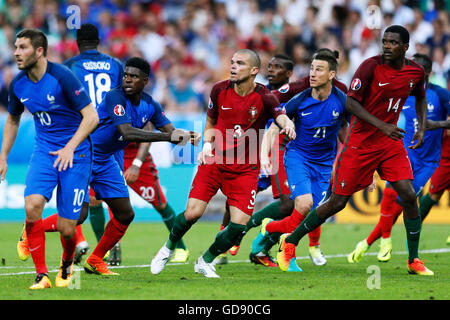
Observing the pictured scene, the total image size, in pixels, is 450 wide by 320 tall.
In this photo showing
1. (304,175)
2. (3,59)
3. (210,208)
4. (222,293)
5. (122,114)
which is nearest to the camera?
(222,293)

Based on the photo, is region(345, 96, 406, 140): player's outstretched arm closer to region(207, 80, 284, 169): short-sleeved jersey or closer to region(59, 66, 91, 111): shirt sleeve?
region(207, 80, 284, 169): short-sleeved jersey

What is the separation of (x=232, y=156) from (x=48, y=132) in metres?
2.18

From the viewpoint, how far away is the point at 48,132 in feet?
25.8

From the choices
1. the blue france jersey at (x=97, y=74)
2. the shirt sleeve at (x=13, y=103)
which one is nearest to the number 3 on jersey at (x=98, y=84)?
the blue france jersey at (x=97, y=74)

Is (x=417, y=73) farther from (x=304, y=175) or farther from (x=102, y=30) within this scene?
(x=102, y=30)

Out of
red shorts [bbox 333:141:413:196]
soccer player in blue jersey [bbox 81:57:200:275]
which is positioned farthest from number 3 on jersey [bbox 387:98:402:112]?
soccer player in blue jersey [bbox 81:57:200:275]

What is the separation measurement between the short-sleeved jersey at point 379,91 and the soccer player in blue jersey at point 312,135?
1006mm

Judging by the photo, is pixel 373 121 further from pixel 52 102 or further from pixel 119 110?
pixel 52 102

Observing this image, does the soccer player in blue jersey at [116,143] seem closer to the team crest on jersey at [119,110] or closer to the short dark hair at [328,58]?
the team crest on jersey at [119,110]

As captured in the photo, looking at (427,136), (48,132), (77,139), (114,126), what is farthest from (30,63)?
(427,136)

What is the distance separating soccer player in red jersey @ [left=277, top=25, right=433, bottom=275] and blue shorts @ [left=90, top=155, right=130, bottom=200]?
2.41 meters

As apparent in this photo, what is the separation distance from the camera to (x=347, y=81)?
18969 mm
